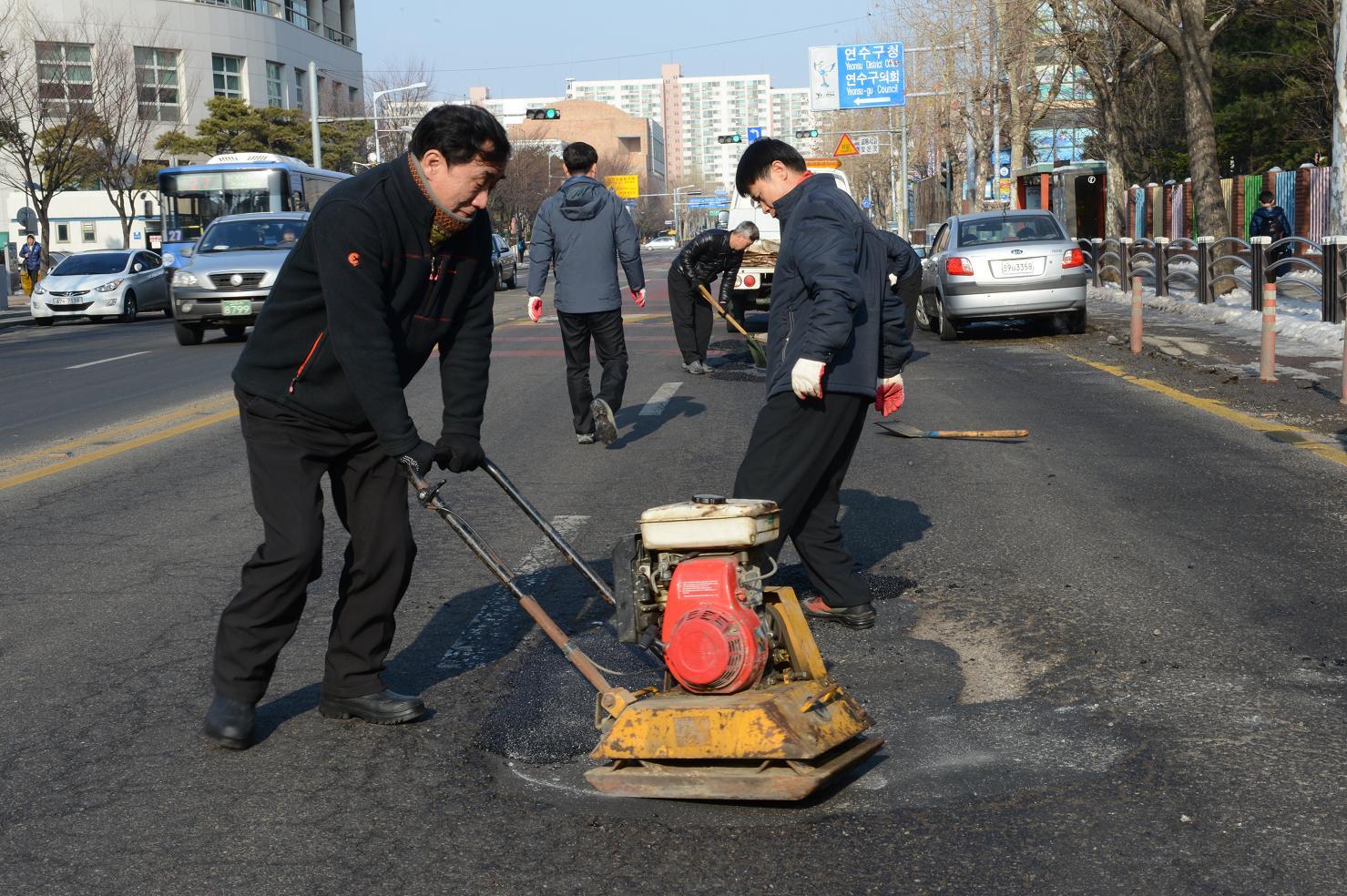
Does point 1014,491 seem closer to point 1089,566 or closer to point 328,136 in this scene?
point 1089,566

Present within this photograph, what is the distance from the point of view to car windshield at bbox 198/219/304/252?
22344 millimetres

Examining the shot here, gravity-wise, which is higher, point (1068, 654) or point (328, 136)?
point (328, 136)

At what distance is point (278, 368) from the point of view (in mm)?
4113

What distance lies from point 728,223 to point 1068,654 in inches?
780

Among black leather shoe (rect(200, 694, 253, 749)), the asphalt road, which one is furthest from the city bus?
black leather shoe (rect(200, 694, 253, 749))

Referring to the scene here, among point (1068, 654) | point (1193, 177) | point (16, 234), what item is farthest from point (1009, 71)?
point (16, 234)

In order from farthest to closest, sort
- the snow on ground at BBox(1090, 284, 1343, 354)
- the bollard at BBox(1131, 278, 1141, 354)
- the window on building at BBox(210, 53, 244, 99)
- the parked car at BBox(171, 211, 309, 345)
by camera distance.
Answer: the window on building at BBox(210, 53, 244, 99) < the parked car at BBox(171, 211, 309, 345) < the bollard at BBox(1131, 278, 1141, 354) < the snow on ground at BBox(1090, 284, 1343, 354)

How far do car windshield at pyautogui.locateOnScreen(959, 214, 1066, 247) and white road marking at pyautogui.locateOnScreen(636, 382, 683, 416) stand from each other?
6.60m

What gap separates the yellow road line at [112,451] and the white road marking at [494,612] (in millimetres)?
3884

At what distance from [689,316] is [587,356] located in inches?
178

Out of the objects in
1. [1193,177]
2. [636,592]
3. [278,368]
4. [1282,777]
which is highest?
[1193,177]

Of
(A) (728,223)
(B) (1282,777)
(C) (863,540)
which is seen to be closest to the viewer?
(B) (1282,777)

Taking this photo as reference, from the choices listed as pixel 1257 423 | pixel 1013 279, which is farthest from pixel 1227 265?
pixel 1257 423

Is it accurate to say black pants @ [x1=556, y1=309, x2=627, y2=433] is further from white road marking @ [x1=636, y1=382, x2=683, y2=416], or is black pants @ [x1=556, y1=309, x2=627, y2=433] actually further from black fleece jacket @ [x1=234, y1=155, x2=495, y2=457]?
black fleece jacket @ [x1=234, y1=155, x2=495, y2=457]
